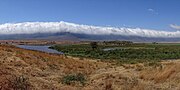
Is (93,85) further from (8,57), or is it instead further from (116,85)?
(8,57)

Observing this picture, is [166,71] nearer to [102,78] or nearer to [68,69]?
[102,78]

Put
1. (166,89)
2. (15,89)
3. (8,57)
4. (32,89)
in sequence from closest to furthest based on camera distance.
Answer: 1. (15,89)
2. (32,89)
3. (166,89)
4. (8,57)

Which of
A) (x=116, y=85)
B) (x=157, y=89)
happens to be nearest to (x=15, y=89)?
(x=116, y=85)

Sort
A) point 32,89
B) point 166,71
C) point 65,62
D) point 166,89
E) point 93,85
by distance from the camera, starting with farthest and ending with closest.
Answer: point 65,62, point 166,71, point 93,85, point 166,89, point 32,89

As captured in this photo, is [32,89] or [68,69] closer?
[32,89]

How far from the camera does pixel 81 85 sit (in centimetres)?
2448

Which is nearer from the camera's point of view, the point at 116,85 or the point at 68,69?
the point at 116,85

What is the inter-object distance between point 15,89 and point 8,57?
1549cm

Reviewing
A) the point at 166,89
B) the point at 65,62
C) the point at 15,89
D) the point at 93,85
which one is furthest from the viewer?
the point at 65,62

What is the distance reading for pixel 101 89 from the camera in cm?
2231

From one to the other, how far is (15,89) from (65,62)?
2093 cm

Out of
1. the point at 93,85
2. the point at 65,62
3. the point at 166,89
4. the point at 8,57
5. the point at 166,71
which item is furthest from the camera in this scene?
the point at 65,62

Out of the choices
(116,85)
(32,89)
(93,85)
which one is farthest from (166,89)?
(32,89)

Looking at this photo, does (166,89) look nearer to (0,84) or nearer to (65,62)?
(0,84)
